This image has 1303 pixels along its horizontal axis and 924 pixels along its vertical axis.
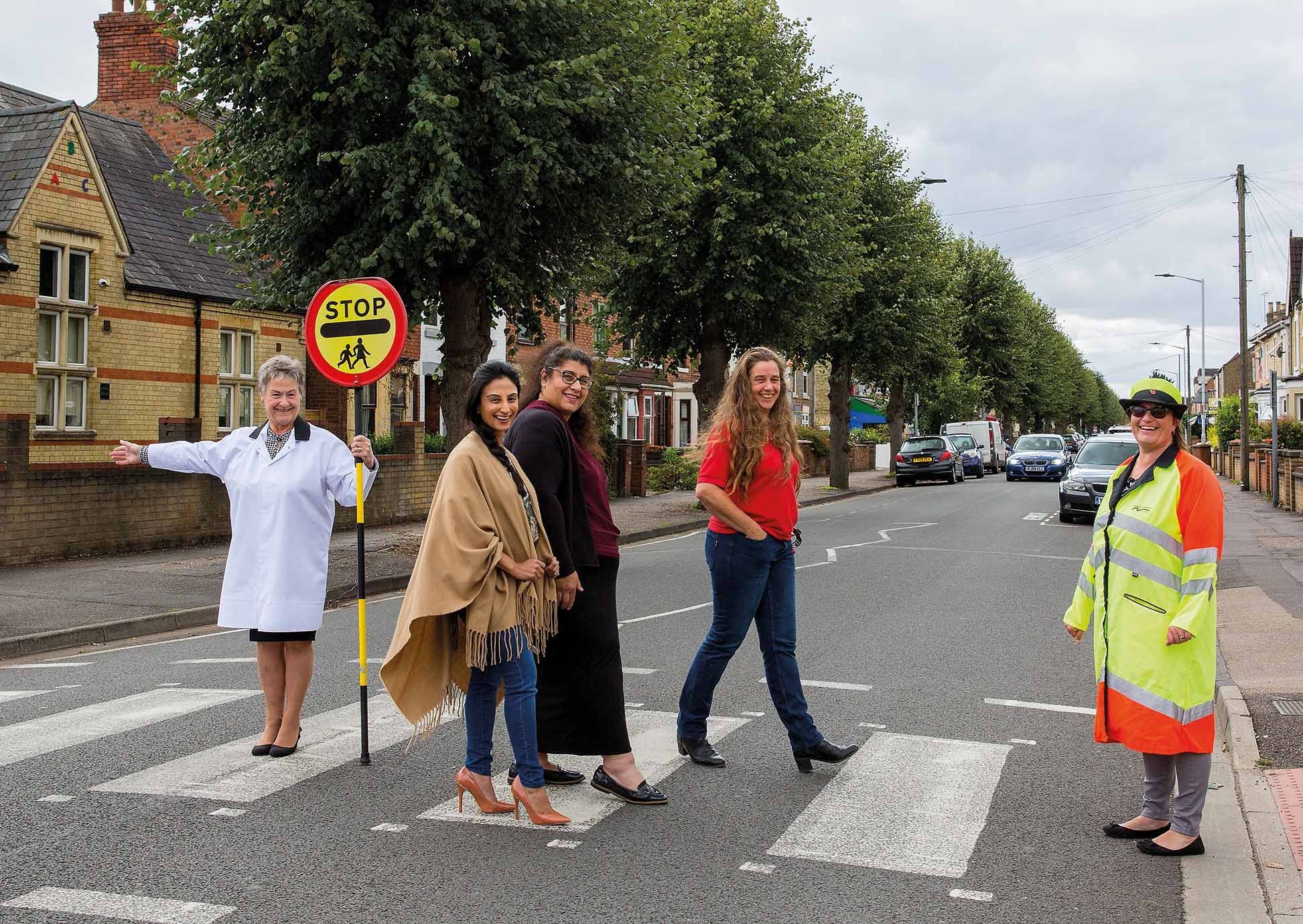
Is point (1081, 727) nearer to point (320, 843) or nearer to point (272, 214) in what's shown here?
point (320, 843)

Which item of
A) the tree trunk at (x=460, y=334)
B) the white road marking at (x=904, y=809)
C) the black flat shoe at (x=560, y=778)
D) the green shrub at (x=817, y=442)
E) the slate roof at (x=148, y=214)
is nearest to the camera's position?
the white road marking at (x=904, y=809)

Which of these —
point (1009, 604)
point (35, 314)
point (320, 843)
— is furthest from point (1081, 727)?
point (35, 314)

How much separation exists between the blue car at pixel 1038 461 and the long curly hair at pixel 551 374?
4079 centimetres

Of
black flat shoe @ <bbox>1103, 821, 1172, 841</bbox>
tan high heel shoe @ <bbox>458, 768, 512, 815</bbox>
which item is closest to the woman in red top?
tan high heel shoe @ <bbox>458, 768, 512, 815</bbox>

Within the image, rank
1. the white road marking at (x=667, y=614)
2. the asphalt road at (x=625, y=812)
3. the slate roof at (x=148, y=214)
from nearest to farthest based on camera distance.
→ the asphalt road at (x=625, y=812) < the white road marking at (x=667, y=614) < the slate roof at (x=148, y=214)

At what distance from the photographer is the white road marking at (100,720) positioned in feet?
20.4

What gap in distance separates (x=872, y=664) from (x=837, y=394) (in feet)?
98.8

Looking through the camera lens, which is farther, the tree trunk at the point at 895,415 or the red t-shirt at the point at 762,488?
the tree trunk at the point at 895,415

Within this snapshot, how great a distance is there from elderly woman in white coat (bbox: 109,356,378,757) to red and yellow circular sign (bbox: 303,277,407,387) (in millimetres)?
1056

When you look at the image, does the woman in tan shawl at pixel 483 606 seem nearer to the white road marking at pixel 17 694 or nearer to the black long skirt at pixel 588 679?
the black long skirt at pixel 588 679

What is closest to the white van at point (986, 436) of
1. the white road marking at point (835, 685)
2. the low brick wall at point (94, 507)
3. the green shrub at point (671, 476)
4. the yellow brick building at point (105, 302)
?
the green shrub at point (671, 476)

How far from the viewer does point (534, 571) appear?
4902 millimetres

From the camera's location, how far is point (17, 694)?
777 cm

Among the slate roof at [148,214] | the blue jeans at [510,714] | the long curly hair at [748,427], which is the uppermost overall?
the slate roof at [148,214]
